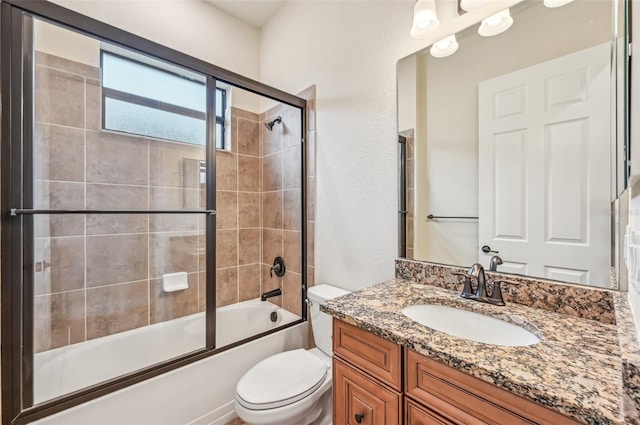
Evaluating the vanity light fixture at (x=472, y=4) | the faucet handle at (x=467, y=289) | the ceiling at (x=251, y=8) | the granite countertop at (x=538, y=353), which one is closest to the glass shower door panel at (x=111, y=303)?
the granite countertop at (x=538, y=353)

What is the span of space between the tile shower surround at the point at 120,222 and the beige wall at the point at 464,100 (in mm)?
1057

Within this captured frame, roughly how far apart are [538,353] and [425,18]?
1346mm

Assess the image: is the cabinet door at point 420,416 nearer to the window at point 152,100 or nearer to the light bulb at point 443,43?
the light bulb at point 443,43

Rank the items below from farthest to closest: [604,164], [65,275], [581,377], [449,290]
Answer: [65,275]
[449,290]
[604,164]
[581,377]

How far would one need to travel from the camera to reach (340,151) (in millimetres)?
1757

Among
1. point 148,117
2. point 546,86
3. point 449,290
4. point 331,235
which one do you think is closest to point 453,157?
point 546,86

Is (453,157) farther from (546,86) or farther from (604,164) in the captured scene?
(604,164)

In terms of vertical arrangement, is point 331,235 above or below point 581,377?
above

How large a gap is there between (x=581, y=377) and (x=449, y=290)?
2.11 ft

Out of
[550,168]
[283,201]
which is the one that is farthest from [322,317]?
[550,168]


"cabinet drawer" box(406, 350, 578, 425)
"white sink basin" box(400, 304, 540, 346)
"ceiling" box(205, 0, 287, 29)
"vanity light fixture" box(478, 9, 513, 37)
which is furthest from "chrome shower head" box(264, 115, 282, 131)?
"cabinet drawer" box(406, 350, 578, 425)

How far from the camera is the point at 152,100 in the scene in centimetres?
193

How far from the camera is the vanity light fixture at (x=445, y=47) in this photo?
49.0 inches

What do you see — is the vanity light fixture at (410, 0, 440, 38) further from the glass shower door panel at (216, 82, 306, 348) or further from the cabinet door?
the cabinet door
